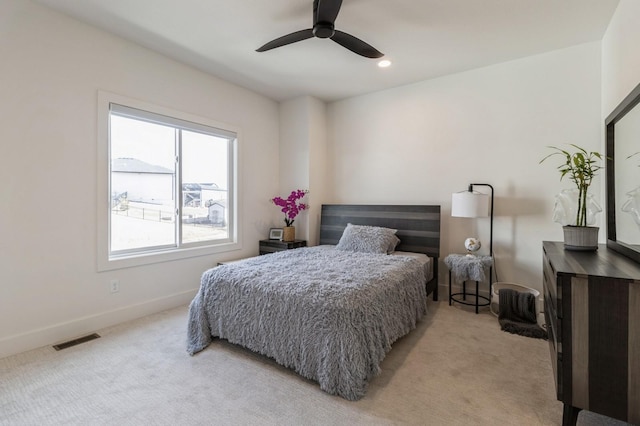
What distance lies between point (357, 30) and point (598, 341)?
2808mm

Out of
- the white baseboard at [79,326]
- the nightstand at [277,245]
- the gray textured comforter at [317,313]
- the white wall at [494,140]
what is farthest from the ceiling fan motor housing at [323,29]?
the white baseboard at [79,326]

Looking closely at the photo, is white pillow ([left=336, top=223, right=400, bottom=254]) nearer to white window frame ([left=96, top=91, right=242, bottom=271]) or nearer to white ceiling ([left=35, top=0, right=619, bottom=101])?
white window frame ([left=96, top=91, right=242, bottom=271])

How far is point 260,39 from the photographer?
113 inches

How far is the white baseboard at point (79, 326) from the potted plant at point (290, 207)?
1607mm

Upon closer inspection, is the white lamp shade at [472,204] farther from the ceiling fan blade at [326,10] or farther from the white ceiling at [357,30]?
the ceiling fan blade at [326,10]

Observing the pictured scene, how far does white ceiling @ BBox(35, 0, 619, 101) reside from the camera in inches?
94.5

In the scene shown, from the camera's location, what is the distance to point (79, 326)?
266 centimetres

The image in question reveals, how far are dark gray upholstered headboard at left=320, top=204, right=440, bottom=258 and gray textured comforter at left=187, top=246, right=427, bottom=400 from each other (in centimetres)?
84

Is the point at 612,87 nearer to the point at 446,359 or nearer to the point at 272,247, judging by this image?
the point at 446,359

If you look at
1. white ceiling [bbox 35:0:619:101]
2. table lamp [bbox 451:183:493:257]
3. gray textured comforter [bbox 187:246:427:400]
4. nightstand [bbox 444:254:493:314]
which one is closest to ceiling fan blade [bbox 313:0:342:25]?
white ceiling [bbox 35:0:619:101]

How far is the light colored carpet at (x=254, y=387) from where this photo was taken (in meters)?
1.65

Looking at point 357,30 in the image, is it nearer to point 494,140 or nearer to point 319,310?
point 494,140

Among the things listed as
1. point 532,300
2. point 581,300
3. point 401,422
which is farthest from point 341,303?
point 532,300

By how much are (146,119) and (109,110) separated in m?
0.34
